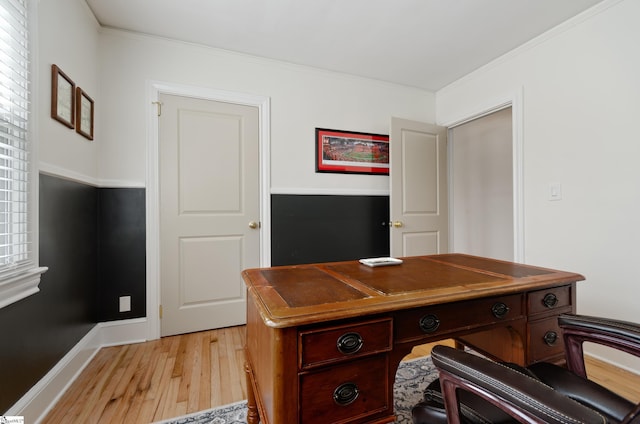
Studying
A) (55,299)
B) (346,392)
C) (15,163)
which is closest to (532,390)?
(346,392)

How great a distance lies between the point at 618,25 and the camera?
6.31 ft

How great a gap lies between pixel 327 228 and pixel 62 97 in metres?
2.24

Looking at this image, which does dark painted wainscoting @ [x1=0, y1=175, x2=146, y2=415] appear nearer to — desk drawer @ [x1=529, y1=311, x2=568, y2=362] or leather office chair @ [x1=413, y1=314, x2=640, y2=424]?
leather office chair @ [x1=413, y1=314, x2=640, y2=424]

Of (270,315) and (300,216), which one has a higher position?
(300,216)

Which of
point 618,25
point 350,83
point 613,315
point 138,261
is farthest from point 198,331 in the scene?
point 618,25

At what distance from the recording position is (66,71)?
70.6 inches

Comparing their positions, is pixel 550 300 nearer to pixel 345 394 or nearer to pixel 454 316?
pixel 454 316

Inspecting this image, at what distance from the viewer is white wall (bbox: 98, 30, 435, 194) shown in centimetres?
229

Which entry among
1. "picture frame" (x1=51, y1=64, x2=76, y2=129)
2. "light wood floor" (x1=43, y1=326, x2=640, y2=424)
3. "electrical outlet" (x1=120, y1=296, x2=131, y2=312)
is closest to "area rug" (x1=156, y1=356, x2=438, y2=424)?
"light wood floor" (x1=43, y1=326, x2=640, y2=424)

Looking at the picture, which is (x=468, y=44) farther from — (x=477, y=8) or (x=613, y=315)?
(x=613, y=315)

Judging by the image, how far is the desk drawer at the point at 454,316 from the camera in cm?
95

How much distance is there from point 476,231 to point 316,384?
3706mm

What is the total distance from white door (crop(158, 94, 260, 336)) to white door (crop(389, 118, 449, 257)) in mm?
1473

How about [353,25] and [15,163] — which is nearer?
[15,163]
